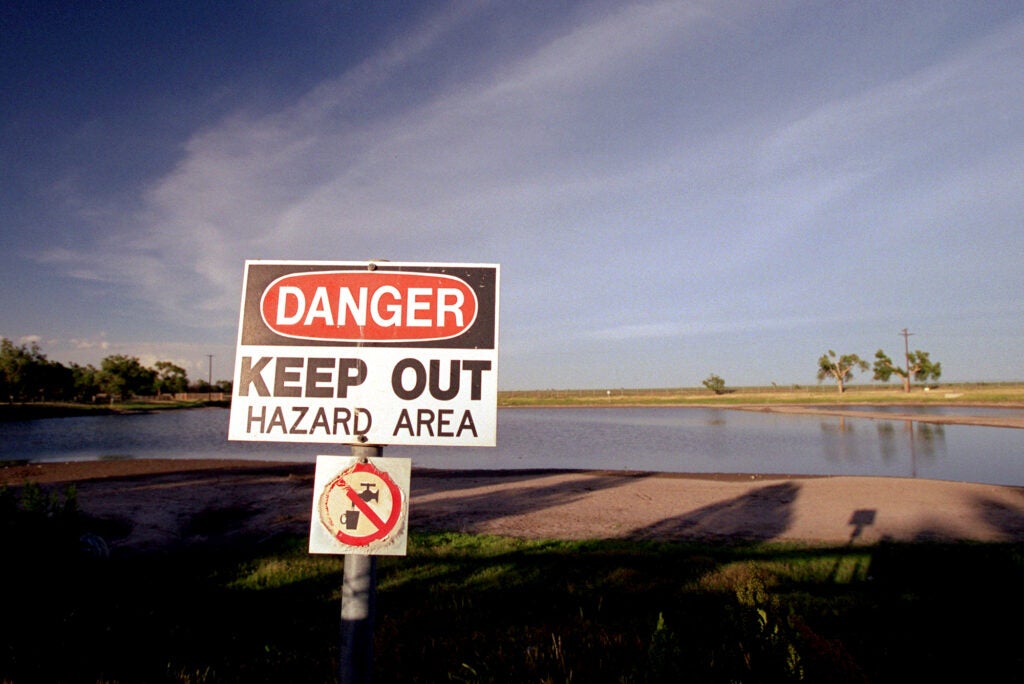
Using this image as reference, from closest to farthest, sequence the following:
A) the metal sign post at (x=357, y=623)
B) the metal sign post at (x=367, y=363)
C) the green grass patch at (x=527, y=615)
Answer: the metal sign post at (x=357, y=623)
the metal sign post at (x=367, y=363)
the green grass patch at (x=527, y=615)

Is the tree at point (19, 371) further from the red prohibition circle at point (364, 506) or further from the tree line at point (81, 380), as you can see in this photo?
the red prohibition circle at point (364, 506)

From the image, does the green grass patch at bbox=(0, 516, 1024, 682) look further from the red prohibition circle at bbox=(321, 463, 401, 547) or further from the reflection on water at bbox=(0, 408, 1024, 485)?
the reflection on water at bbox=(0, 408, 1024, 485)

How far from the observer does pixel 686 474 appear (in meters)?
20.7

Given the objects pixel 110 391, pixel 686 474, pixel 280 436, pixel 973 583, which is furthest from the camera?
pixel 110 391

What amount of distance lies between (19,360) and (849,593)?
92.6 meters

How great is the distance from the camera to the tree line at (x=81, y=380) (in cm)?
7175

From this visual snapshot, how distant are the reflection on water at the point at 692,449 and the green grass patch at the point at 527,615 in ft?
42.7

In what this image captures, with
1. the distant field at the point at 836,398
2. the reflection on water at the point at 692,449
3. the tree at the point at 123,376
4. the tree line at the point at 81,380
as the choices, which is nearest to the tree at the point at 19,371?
the tree line at the point at 81,380

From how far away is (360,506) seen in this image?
2020mm

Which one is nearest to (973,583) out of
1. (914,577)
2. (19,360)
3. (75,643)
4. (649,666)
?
(914,577)

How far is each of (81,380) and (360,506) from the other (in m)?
112

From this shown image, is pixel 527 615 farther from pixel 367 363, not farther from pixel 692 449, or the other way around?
pixel 692 449

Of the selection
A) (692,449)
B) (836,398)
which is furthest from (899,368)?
(692,449)

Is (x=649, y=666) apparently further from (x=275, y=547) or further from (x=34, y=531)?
(x=275, y=547)
